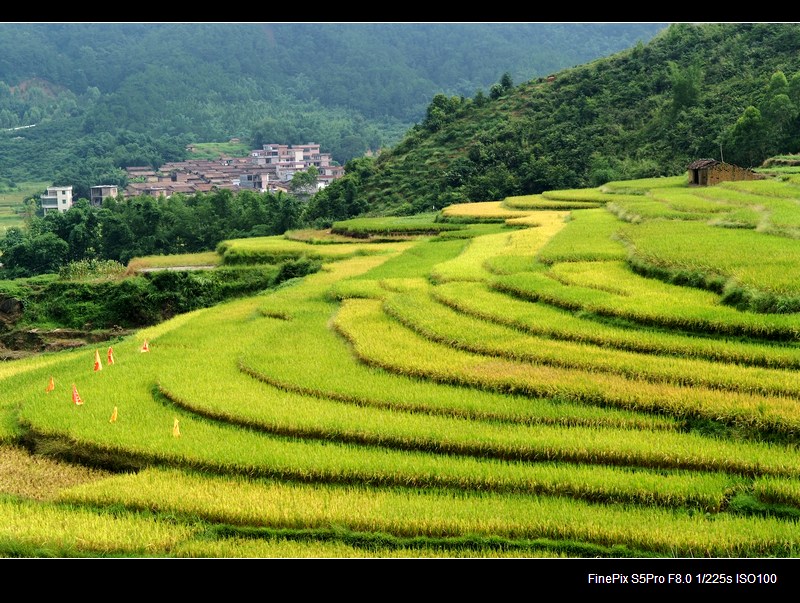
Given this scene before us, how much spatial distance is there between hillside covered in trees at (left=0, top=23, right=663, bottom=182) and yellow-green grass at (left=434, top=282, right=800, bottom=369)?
71183 mm

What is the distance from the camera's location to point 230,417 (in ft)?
33.0

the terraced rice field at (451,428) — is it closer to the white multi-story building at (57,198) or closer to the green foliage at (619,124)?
the green foliage at (619,124)

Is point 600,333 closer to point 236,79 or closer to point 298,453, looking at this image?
point 298,453

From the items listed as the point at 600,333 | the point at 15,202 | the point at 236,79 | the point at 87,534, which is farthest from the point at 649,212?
the point at 236,79

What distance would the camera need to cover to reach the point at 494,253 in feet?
63.8

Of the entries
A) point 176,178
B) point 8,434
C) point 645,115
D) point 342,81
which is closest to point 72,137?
point 176,178

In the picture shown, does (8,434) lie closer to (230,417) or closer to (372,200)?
(230,417)

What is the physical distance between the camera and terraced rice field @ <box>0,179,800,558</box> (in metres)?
7.30

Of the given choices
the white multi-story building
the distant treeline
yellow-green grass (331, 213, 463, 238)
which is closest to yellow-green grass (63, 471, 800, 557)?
yellow-green grass (331, 213, 463, 238)

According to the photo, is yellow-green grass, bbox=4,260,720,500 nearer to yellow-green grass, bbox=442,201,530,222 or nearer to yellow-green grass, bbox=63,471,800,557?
yellow-green grass, bbox=63,471,800,557

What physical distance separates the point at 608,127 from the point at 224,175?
49808 mm

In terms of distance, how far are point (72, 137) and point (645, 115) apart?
213 feet

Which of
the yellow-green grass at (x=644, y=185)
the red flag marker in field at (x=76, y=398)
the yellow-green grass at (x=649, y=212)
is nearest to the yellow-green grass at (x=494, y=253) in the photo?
the yellow-green grass at (x=649, y=212)

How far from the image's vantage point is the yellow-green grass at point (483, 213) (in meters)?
28.0
